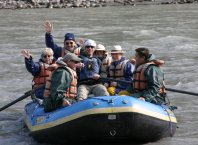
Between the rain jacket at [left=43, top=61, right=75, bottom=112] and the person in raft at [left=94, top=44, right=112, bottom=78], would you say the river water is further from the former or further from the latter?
the person in raft at [left=94, top=44, right=112, bottom=78]

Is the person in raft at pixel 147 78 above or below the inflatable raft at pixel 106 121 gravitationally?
above

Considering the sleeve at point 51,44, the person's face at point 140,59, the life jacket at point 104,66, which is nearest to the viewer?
the person's face at point 140,59

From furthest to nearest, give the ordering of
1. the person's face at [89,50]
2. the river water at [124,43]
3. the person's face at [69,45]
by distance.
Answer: the river water at [124,43]
the person's face at [69,45]
the person's face at [89,50]

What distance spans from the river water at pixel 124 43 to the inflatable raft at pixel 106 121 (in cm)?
47

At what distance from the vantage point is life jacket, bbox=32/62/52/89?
920 centimetres

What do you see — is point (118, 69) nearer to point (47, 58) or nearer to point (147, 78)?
point (47, 58)

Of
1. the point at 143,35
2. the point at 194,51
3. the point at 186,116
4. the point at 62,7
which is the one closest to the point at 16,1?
the point at 62,7

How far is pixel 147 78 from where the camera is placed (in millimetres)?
7914

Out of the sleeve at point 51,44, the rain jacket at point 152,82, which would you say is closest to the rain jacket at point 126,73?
the rain jacket at point 152,82

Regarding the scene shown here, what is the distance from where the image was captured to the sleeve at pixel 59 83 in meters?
7.73

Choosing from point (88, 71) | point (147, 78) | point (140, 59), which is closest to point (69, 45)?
point (88, 71)

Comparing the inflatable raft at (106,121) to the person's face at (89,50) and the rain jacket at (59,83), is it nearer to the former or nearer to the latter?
the rain jacket at (59,83)

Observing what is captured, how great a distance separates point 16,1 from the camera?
45.5 meters

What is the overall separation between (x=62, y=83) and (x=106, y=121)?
0.83 m
